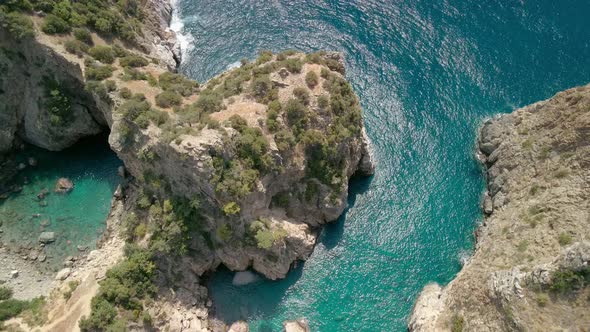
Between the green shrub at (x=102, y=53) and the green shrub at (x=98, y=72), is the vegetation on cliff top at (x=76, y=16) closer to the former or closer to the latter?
the green shrub at (x=102, y=53)

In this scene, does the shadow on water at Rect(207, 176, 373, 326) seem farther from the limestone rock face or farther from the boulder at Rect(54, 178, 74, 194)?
the limestone rock face

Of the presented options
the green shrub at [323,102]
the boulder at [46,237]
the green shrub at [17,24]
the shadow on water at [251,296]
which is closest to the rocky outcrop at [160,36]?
the green shrub at [17,24]

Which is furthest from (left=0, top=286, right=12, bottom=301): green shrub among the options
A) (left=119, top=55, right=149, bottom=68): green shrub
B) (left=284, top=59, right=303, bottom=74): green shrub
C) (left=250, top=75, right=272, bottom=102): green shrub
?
(left=284, top=59, right=303, bottom=74): green shrub

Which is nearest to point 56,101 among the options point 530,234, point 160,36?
point 160,36

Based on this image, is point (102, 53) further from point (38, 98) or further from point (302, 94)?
point (302, 94)

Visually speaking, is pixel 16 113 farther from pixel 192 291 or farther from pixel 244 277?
pixel 244 277

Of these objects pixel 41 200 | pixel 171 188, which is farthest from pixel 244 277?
pixel 41 200
